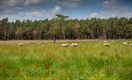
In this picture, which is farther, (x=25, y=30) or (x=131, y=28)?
(x=25, y=30)

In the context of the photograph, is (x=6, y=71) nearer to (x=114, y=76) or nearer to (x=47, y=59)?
(x=47, y=59)

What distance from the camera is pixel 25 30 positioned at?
133 meters

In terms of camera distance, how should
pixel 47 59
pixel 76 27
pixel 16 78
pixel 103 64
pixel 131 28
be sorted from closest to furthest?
pixel 16 78
pixel 103 64
pixel 47 59
pixel 131 28
pixel 76 27

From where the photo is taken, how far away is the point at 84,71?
9.78 meters

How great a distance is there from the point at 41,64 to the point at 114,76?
4196mm

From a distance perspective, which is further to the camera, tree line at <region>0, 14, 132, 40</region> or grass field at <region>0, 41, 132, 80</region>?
tree line at <region>0, 14, 132, 40</region>

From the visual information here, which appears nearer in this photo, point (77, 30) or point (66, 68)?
point (66, 68)

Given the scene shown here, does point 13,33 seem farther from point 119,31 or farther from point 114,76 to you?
point 114,76

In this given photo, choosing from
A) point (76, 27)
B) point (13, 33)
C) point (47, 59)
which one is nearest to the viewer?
point (47, 59)

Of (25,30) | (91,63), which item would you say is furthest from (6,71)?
(25,30)

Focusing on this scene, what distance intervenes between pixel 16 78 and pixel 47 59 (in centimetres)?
383

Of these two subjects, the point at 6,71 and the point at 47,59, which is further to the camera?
the point at 47,59

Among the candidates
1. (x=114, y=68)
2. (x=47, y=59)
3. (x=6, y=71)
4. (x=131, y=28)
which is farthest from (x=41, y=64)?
(x=131, y=28)

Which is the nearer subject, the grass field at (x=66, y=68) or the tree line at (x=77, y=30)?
the grass field at (x=66, y=68)
